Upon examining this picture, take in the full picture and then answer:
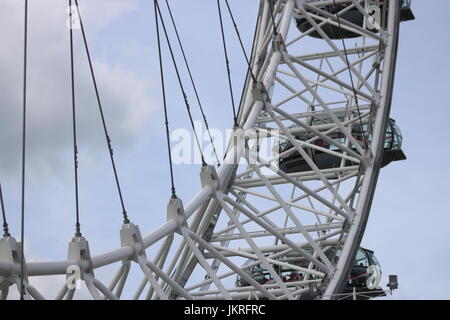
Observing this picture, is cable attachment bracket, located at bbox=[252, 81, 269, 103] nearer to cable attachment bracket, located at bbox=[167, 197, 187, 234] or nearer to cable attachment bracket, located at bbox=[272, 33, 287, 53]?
cable attachment bracket, located at bbox=[272, 33, 287, 53]

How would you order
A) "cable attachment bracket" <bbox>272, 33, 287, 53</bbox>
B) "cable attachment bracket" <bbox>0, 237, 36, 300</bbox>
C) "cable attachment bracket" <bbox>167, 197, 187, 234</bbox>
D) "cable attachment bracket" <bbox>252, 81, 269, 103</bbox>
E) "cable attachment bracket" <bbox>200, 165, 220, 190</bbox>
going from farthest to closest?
"cable attachment bracket" <bbox>272, 33, 287, 53</bbox>, "cable attachment bracket" <bbox>252, 81, 269, 103</bbox>, "cable attachment bracket" <bbox>200, 165, 220, 190</bbox>, "cable attachment bracket" <bbox>167, 197, 187, 234</bbox>, "cable attachment bracket" <bbox>0, 237, 36, 300</bbox>

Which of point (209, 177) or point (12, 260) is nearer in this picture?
point (12, 260)

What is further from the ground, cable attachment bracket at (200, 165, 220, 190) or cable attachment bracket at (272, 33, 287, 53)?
cable attachment bracket at (272, 33, 287, 53)

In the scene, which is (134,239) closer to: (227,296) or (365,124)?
(227,296)

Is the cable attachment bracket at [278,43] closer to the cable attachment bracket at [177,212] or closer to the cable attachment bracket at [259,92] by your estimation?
the cable attachment bracket at [259,92]

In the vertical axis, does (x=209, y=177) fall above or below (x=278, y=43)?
below

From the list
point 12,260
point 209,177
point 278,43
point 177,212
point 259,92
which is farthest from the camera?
point 278,43

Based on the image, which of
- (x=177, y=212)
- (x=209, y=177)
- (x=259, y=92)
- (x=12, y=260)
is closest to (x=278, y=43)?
(x=259, y=92)

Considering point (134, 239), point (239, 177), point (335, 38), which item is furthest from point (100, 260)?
point (335, 38)

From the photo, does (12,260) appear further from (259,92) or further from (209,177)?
(259,92)

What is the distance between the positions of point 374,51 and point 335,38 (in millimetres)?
4494

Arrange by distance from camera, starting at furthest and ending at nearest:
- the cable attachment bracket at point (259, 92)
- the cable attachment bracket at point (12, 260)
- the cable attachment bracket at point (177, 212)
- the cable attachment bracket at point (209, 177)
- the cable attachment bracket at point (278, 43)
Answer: the cable attachment bracket at point (278, 43) < the cable attachment bracket at point (259, 92) < the cable attachment bracket at point (209, 177) < the cable attachment bracket at point (177, 212) < the cable attachment bracket at point (12, 260)

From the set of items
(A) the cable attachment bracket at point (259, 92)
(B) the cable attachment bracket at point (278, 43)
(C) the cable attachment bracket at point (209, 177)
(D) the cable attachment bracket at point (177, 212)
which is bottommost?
(D) the cable attachment bracket at point (177, 212)

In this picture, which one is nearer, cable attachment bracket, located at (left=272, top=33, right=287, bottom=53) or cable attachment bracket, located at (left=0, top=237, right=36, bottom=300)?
cable attachment bracket, located at (left=0, top=237, right=36, bottom=300)
